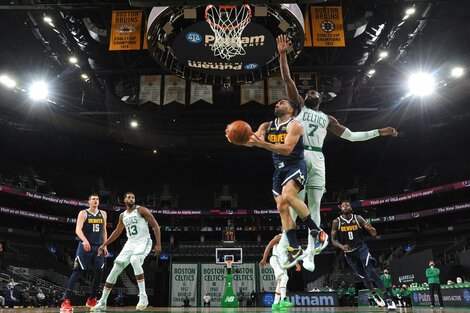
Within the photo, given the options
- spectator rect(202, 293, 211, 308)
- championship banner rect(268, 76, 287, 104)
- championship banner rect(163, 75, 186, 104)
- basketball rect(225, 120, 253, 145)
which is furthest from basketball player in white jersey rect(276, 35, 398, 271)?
spectator rect(202, 293, 211, 308)

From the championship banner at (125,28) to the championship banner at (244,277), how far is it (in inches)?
494

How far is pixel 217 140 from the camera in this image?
32.6 meters

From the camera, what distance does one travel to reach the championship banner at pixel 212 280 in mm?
20281

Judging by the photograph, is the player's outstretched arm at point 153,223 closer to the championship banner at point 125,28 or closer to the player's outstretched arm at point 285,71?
the player's outstretched arm at point 285,71

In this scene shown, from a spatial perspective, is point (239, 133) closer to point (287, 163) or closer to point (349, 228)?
point (287, 163)

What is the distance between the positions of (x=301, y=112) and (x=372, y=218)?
97.3ft

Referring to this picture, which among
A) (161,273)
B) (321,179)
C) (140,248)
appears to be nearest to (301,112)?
(321,179)

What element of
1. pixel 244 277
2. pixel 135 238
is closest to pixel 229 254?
pixel 244 277

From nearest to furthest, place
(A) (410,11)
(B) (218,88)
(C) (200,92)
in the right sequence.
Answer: (A) (410,11) → (C) (200,92) → (B) (218,88)

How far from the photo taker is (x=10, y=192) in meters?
28.5

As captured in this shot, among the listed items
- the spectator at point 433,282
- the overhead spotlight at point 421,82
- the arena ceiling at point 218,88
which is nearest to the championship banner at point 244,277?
the arena ceiling at point 218,88

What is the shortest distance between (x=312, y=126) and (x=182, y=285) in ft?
51.9

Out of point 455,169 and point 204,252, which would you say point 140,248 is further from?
point 455,169

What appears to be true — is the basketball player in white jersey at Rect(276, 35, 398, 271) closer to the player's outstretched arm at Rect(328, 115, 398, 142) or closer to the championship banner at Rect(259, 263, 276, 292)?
the player's outstretched arm at Rect(328, 115, 398, 142)
